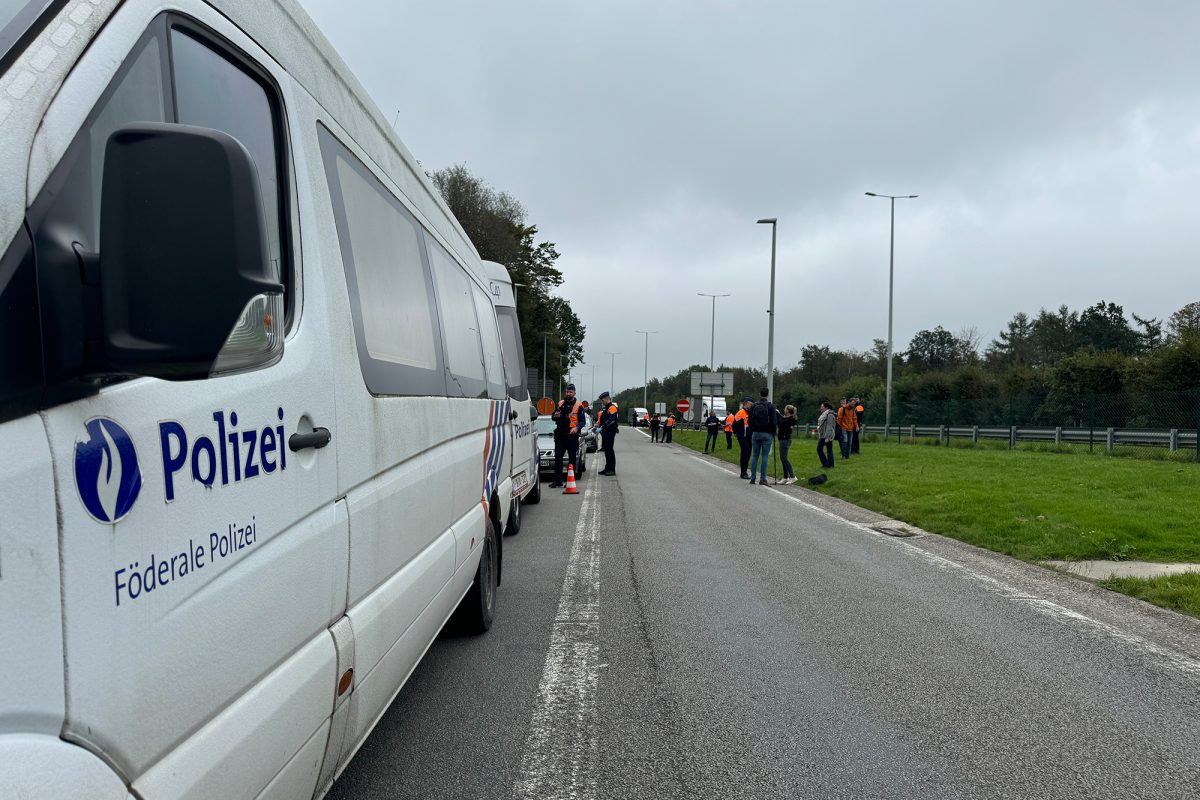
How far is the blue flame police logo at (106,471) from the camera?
1559 mm

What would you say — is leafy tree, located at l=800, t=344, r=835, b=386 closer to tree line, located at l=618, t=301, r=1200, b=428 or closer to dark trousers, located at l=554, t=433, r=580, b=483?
tree line, located at l=618, t=301, r=1200, b=428

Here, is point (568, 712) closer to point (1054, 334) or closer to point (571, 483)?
point (571, 483)

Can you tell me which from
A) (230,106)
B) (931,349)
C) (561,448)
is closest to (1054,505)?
(561,448)

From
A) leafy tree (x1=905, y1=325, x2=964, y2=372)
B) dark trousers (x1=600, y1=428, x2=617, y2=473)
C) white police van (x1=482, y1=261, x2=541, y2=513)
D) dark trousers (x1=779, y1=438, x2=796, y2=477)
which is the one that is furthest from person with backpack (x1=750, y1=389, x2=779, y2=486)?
leafy tree (x1=905, y1=325, x2=964, y2=372)

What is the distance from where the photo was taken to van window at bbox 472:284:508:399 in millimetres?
7073

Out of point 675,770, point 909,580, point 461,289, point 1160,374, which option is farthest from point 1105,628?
point 1160,374

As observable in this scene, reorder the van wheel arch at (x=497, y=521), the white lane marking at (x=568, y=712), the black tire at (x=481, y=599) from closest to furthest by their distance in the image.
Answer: the white lane marking at (x=568, y=712) < the black tire at (x=481, y=599) < the van wheel arch at (x=497, y=521)

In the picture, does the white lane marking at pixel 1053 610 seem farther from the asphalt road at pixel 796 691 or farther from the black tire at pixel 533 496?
the black tire at pixel 533 496

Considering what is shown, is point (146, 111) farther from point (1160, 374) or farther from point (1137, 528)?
point (1160, 374)

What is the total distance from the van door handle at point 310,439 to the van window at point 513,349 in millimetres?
8147

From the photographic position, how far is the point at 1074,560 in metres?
9.26

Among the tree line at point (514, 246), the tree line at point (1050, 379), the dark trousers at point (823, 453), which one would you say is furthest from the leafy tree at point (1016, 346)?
the dark trousers at point (823, 453)

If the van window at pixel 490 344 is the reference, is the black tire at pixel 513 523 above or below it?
below

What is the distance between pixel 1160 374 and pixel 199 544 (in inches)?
1535
